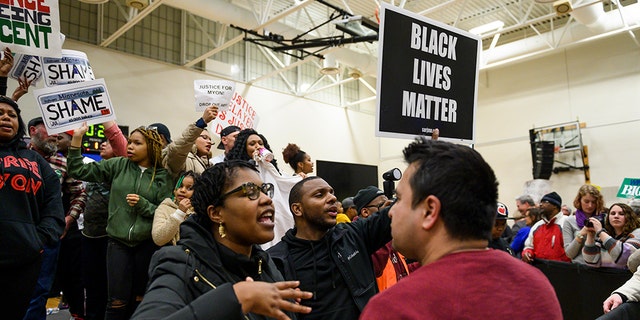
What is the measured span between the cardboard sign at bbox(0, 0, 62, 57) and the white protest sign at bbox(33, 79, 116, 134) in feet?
0.89

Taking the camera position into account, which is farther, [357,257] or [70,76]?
[70,76]

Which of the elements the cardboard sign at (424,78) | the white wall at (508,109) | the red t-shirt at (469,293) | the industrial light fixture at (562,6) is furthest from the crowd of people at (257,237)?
the white wall at (508,109)

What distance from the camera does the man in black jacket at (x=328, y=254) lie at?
2080 millimetres

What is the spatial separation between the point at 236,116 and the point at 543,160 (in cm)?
974

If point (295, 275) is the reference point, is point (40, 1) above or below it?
above

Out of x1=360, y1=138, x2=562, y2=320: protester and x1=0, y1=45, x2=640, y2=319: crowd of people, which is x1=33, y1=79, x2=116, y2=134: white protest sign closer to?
x1=0, y1=45, x2=640, y2=319: crowd of people

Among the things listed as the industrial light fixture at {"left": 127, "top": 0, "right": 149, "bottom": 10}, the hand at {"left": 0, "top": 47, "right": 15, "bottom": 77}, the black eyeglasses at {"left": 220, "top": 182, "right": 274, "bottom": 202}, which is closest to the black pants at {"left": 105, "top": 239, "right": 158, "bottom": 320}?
the hand at {"left": 0, "top": 47, "right": 15, "bottom": 77}

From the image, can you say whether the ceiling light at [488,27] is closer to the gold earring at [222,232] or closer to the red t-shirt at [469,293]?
the gold earring at [222,232]

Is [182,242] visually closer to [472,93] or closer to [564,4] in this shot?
[472,93]

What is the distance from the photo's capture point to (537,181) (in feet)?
39.7

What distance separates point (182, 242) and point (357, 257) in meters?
1.00

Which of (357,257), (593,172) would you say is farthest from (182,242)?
(593,172)

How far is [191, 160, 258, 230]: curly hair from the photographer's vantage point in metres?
1.59

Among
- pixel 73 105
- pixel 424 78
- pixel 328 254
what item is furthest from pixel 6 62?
pixel 424 78
